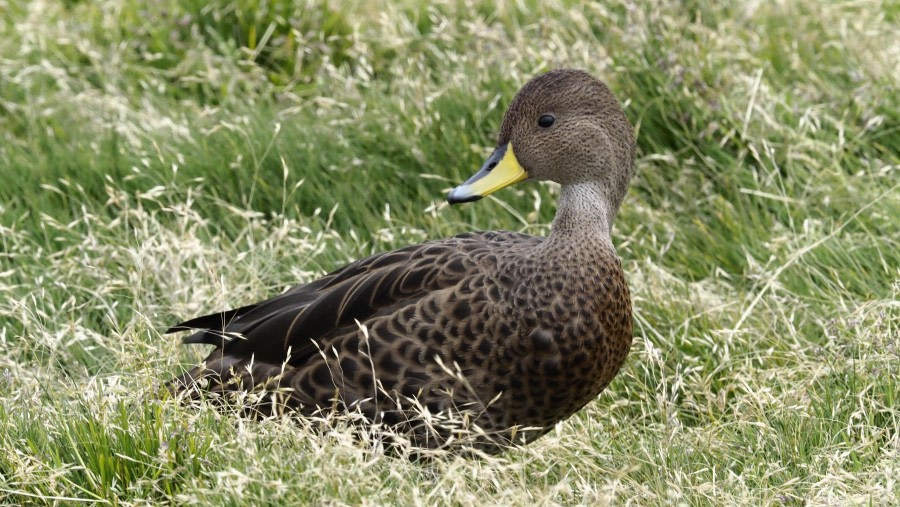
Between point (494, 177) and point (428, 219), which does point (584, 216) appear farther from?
point (428, 219)

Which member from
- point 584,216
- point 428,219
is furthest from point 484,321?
point 428,219

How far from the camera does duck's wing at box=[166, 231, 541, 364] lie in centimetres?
384

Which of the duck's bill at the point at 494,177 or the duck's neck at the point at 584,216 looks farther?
the duck's bill at the point at 494,177

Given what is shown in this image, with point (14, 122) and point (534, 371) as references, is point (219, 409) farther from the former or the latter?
point (14, 122)

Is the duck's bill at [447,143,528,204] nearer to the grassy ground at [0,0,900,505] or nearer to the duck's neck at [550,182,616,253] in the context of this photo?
the duck's neck at [550,182,616,253]

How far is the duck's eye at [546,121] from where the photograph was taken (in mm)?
3936

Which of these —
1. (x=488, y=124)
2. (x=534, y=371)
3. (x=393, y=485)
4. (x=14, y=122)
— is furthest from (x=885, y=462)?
(x=14, y=122)

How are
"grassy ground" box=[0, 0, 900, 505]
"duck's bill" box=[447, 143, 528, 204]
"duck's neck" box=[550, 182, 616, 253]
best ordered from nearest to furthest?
"grassy ground" box=[0, 0, 900, 505], "duck's neck" box=[550, 182, 616, 253], "duck's bill" box=[447, 143, 528, 204]

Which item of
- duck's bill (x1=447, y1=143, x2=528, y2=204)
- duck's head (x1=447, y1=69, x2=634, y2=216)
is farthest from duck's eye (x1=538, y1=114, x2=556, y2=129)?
duck's bill (x1=447, y1=143, x2=528, y2=204)

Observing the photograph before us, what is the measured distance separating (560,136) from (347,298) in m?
0.76

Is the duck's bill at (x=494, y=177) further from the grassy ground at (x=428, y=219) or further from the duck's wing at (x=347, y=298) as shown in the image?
the grassy ground at (x=428, y=219)

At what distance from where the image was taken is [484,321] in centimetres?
368

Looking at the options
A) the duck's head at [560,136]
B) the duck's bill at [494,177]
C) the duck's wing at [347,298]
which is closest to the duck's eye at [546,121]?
the duck's head at [560,136]

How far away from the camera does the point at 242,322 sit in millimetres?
4121
